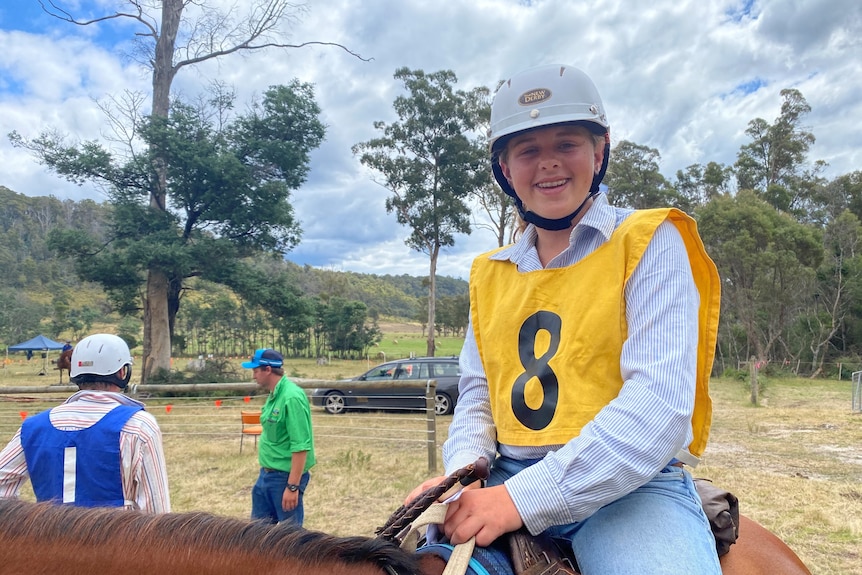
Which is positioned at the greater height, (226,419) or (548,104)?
(548,104)

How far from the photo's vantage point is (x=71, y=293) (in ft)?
229

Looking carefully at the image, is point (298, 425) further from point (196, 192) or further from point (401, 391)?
point (196, 192)

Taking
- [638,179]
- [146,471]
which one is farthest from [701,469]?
[638,179]

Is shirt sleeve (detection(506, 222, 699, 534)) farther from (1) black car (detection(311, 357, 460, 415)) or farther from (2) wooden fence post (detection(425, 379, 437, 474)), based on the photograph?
(1) black car (detection(311, 357, 460, 415))

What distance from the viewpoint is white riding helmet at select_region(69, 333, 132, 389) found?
2.69 metres

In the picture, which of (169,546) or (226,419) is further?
(226,419)

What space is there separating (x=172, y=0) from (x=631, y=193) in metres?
25.1

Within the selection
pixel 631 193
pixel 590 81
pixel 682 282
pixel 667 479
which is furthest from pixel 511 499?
pixel 631 193

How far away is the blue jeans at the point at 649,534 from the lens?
122 centimetres

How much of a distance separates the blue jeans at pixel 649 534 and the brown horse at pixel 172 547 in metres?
0.37

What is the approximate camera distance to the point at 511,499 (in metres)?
1.25

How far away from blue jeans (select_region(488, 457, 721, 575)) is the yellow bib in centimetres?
20

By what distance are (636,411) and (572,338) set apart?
256 millimetres

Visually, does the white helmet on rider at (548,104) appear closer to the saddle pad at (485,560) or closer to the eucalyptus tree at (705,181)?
the saddle pad at (485,560)
